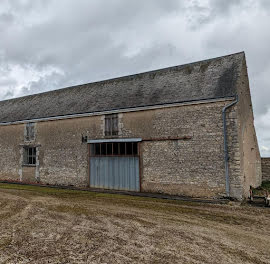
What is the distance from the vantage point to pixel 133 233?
5.48 meters

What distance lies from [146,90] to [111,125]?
2.98m

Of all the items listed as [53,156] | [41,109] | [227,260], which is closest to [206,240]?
[227,260]

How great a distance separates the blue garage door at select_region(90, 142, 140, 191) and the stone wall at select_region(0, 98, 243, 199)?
1.44ft

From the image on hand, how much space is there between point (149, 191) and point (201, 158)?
318 centimetres

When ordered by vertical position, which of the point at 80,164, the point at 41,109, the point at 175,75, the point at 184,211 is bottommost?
the point at 184,211

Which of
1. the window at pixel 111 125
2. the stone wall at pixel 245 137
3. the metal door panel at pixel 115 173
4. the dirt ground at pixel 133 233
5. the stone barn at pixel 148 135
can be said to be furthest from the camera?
the window at pixel 111 125

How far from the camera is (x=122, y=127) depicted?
12.4 meters

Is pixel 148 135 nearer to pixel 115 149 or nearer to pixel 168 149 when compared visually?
pixel 168 149

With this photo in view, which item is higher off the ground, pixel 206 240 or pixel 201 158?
pixel 201 158

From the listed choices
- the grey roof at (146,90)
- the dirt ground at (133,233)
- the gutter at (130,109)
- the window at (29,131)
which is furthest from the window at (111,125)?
the window at (29,131)

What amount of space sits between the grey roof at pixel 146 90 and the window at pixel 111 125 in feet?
1.76

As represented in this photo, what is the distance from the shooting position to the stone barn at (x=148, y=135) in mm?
9977

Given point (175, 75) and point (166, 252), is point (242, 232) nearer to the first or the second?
point (166, 252)

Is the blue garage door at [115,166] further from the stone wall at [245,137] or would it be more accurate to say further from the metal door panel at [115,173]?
the stone wall at [245,137]
